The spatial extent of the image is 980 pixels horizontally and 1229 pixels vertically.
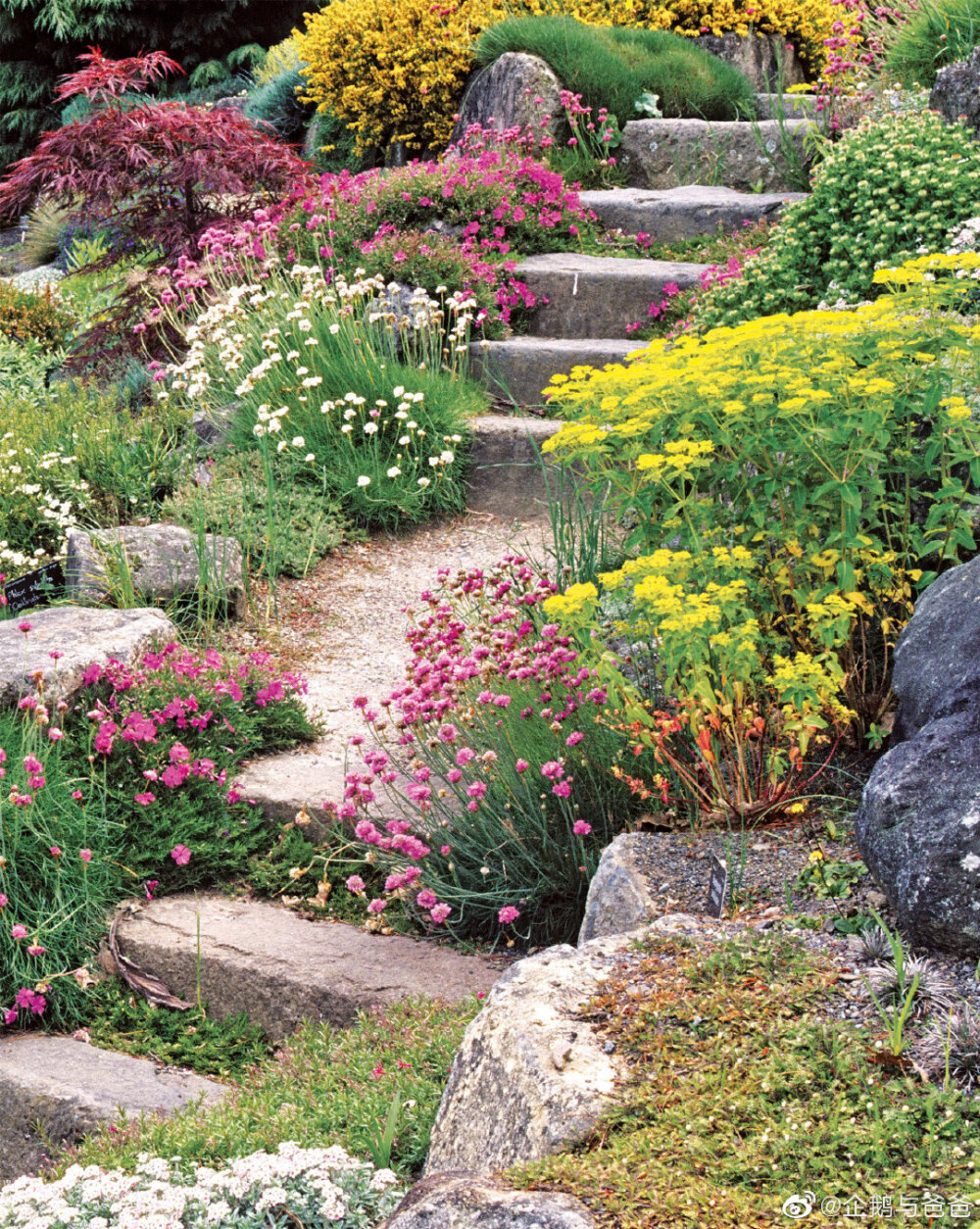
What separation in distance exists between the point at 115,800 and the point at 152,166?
5610 mm

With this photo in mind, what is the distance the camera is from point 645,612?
3074 millimetres

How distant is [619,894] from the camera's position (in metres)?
2.72

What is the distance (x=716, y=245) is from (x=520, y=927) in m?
5.98

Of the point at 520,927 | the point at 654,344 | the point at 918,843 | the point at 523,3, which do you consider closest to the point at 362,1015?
the point at 520,927

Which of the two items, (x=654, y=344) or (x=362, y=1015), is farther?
(x=654, y=344)

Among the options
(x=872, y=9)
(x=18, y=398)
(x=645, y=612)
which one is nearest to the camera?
(x=645, y=612)

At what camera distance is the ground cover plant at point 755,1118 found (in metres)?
1.58

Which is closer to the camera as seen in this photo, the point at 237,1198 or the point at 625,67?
the point at 237,1198

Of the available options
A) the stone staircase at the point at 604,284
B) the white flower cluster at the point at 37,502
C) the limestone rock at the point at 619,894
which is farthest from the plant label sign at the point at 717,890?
the stone staircase at the point at 604,284

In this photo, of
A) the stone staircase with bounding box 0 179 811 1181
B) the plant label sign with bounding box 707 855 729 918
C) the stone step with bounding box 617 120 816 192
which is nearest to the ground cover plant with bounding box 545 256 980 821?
the plant label sign with bounding box 707 855 729 918

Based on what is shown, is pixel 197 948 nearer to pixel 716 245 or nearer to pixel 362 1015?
pixel 362 1015

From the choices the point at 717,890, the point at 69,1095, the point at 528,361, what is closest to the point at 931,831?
the point at 717,890

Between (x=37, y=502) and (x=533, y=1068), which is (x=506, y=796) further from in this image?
(x=37, y=502)

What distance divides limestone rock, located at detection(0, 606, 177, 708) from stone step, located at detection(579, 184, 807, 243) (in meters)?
5.50
